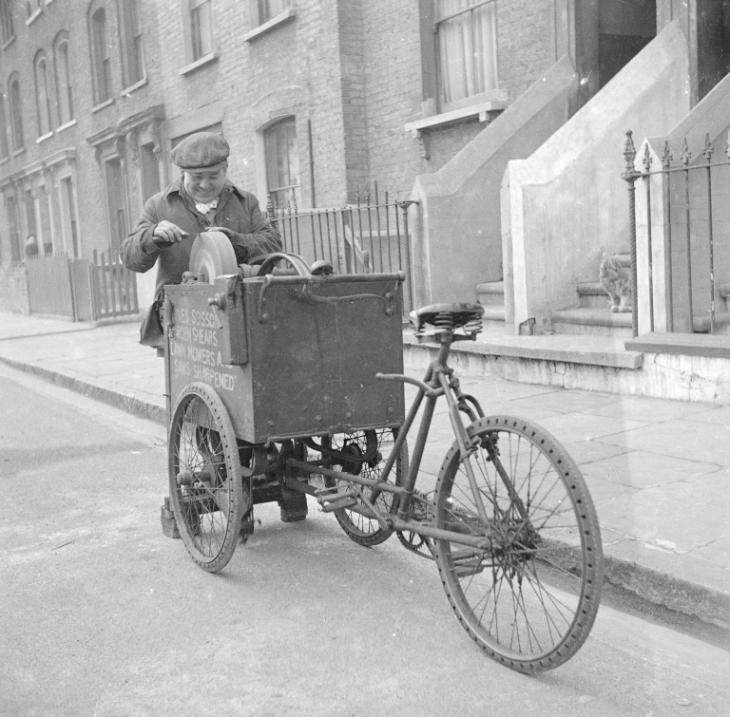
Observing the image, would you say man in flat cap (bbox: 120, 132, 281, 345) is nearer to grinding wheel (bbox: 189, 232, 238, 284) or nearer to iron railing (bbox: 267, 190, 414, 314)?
grinding wheel (bbox: 189, 232, 238, 284)

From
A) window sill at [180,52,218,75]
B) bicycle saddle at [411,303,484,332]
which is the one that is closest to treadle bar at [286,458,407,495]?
bicycle saddle at [411,303,484,332]

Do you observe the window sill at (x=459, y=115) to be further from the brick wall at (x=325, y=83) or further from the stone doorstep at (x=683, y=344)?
the stone doorstep at (x=683, y=344)

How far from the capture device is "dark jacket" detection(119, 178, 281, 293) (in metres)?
4.57

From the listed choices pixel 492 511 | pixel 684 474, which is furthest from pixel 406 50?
pixel 492 511

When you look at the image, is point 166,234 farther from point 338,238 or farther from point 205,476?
point 338,238

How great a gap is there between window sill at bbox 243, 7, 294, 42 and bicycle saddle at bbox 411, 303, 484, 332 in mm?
11798

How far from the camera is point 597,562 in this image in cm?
287

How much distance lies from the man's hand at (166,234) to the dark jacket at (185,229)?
98 millimetres

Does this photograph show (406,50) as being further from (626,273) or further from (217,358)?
(217,358)

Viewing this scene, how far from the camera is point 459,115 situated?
11641 mm

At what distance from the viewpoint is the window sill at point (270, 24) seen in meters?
14.2

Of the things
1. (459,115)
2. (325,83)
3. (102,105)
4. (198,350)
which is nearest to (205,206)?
(198,350)

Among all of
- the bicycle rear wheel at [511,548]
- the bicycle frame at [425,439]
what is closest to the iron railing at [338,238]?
the bicycle frame at [425,439]

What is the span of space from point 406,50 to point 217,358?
9.51m
